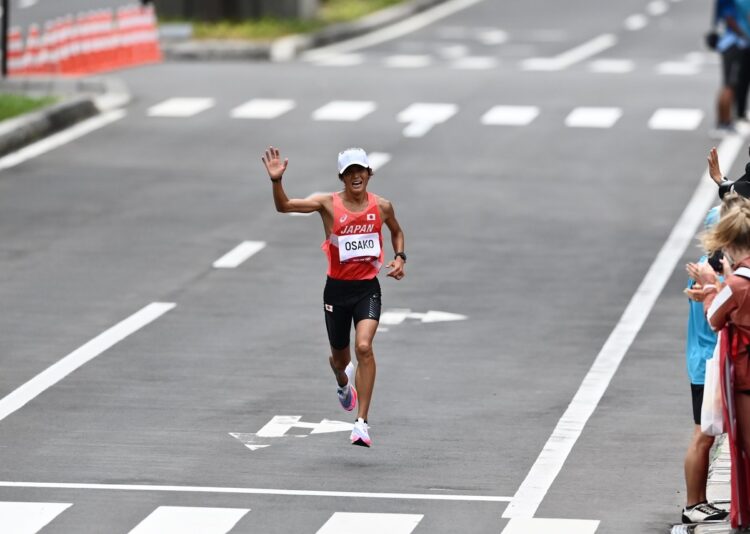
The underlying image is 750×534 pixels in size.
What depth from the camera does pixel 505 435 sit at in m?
14.5

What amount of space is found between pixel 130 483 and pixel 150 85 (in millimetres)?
21828

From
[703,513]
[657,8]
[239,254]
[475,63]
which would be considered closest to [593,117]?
[239,254]

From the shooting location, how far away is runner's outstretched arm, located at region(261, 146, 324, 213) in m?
13.9

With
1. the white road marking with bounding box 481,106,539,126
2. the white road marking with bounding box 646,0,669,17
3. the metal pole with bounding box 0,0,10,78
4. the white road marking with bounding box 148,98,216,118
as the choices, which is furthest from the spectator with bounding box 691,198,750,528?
the white road marking with bounding box 646,0,669,17

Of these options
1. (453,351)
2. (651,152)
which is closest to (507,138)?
(651,152)

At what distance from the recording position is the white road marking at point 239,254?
2088 centimetres

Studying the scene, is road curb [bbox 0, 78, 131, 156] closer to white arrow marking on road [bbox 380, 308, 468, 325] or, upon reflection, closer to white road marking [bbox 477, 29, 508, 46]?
white arrow marking on road [bbox 380, 308, 468, 325]

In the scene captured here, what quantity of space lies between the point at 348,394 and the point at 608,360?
9.80 feet

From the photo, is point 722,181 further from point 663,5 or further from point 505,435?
point 663,5

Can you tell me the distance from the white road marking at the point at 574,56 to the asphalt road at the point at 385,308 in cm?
646

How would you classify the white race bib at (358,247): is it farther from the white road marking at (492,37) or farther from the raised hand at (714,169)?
the white road marking at (492,37)

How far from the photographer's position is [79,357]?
16.8 m

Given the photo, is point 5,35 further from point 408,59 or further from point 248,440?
point 248,440

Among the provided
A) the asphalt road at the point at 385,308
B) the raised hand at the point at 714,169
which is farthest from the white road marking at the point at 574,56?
the raised hand at the point at 714,169
